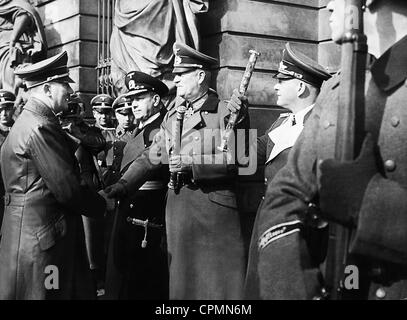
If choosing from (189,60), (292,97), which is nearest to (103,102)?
(189,60)

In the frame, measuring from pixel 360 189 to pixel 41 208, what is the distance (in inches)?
152

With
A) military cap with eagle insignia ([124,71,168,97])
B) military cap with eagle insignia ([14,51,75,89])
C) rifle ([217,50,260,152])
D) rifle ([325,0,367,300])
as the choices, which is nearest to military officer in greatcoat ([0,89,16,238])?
military cap with eagle insignia ([124,71,168,97])

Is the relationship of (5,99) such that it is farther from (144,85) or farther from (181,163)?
(181,163)

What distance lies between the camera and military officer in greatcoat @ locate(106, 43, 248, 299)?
6.84m

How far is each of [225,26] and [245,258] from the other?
3218 mm

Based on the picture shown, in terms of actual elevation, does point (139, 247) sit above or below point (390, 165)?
below

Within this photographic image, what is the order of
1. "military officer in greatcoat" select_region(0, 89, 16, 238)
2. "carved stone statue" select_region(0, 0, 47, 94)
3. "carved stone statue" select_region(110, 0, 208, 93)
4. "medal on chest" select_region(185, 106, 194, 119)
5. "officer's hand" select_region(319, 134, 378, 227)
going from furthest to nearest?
"carved stone statue" select_region(0, 0, 47, 94), "military officer in greatcoat" select_region(0, 89, 16, 238), "carved stone statue" select_region(110, 0, 208, 93), "medal on chest" select_region(185, 106, 194, 119), "officer's hand" select_region(319, 134, 378, 227)

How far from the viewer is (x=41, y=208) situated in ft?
20.6

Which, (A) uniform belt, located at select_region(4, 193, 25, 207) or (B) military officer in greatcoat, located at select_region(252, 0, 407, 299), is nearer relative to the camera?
(B) military officer in greatcoat, located at select_region(252, 0, 407, 299)

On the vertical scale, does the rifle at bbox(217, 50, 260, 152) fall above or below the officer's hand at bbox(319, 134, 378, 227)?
above

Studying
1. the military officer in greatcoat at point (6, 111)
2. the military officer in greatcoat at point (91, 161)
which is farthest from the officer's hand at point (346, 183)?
the military officer in greatcoat at point (6, 111)

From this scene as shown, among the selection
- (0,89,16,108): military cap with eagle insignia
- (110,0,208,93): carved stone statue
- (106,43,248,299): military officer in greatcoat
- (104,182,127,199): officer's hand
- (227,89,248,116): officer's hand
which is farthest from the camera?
(0,89,16,108): military cap with eagle insignia

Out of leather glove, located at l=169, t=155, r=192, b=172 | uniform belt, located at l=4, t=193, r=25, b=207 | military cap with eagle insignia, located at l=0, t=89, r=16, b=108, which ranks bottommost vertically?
uniform belt, located at l=4, t=193, r=25, b=207

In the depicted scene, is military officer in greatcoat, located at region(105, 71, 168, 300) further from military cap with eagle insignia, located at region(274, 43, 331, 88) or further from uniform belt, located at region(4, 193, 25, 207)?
military cap with eagle insignia, located at region(274, 43, 331, 88)
